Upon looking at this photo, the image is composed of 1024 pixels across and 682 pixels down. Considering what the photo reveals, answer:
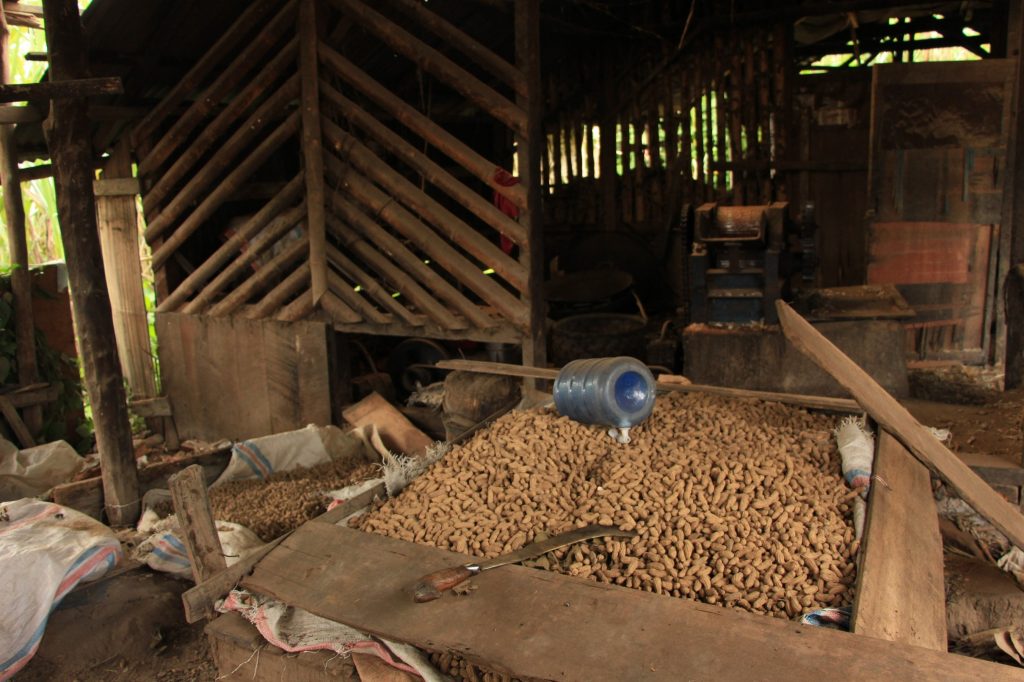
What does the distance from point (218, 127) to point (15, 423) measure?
2397 millimetres

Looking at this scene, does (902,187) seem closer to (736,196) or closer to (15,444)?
(736,196)

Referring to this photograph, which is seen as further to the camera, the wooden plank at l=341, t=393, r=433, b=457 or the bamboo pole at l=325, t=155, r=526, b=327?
the wooden plank at l=341, t=393, r=433, b=457

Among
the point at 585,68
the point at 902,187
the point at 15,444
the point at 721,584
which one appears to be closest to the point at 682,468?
the point at 721,584

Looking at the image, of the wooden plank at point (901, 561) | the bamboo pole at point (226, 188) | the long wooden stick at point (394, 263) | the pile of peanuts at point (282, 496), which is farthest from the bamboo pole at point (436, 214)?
the wooden plank at point (901, 561)

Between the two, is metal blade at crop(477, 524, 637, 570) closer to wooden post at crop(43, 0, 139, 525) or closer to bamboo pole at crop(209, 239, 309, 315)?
wooden post at crop(43, 0, 139, 525)

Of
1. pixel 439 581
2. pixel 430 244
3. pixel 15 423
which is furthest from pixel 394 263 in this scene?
pixel 439 581

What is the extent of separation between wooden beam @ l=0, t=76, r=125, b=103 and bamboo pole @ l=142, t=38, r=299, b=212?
1468mm

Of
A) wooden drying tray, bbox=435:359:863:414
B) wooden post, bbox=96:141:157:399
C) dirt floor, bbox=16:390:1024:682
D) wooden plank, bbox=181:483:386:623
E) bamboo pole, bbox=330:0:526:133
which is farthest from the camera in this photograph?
wooden post, bbox=96:141:157:399

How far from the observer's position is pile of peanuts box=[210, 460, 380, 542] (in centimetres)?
417

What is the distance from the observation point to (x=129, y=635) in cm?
369

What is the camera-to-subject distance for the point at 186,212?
6.47 metres

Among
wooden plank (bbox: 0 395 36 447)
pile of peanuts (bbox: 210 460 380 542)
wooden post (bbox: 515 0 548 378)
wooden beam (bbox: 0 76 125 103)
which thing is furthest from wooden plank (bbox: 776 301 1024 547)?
wooden plank (bbox: 0 395 36 447)

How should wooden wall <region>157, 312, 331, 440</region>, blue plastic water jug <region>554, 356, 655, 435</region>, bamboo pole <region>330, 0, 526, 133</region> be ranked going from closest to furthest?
blue plastic water jug <region>554, 356, 655, 435</region>
bamboo pole <region>330, 0, 526, 133</region>
wooden wall <region>157, 312, 331, 440</region>

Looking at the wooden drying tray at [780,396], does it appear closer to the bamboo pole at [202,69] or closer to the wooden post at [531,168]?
the wooden post at [531,168]
